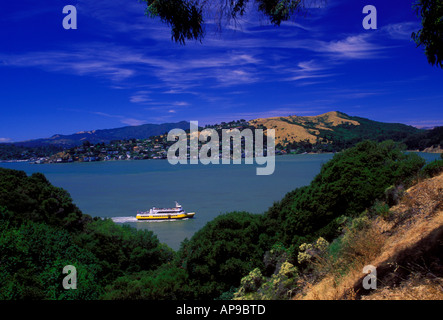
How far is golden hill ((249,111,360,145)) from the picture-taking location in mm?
154375

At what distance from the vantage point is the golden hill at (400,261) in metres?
3.94

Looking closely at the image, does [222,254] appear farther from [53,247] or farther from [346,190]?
[53,247]

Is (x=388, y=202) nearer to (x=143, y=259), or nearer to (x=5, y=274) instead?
(x=5, y=274)

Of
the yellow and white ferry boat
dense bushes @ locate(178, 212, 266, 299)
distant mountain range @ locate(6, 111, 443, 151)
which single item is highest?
distant mountain range @ locate(6, 111, 443, 151)

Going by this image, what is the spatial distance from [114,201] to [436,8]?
51801 millimetres

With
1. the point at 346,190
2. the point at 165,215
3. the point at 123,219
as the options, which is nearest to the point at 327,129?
the point at 165,215

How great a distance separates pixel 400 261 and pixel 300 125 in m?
170

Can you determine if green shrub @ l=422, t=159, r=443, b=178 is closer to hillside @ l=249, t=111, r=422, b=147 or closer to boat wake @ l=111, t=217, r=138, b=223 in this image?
boat wake @ l=111, t=217, r=138, b=223

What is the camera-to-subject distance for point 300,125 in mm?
168625

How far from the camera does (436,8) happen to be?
16.0 feet

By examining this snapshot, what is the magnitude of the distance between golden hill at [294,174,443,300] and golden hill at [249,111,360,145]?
14445 centimetres

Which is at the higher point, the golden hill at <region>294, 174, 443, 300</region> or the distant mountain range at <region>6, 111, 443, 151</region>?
the distant mountain range at <region>6, 111, 443, 151</region>

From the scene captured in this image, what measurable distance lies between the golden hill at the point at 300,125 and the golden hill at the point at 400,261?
144453 millimetres

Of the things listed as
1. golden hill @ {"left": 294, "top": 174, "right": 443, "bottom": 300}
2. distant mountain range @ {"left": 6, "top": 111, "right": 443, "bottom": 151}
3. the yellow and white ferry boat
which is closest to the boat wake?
the yellow and white ferry boat
